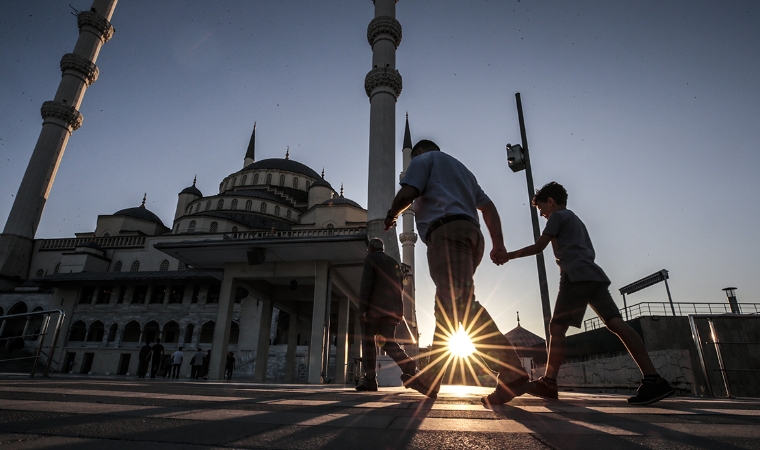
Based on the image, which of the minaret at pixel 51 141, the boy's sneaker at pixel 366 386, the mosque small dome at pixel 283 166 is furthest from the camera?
the mosque small dome at pixel 283 166

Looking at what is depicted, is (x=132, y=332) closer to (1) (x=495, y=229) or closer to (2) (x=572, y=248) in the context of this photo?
(1) (x=495, y=229)

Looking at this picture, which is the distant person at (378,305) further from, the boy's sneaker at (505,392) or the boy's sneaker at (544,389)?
the boy's sneaker at (505,392)

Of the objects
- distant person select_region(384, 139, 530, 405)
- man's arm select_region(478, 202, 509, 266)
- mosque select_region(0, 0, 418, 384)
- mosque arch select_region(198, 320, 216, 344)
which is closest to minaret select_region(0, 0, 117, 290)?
mosque select_region(0, 0, 418, 384)

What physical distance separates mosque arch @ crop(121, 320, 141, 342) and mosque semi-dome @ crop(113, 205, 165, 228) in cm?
1338

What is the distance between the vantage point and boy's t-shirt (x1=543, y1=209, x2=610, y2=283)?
323 cm

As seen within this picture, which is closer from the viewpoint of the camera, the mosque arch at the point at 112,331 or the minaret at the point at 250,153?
the mosque arch at the point at 112,331

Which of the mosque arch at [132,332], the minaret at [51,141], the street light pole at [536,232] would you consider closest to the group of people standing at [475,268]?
the street light pole at [536,232]

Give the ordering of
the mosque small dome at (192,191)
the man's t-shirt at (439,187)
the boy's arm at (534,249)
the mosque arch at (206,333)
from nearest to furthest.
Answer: the man's t-shirt at (439,187) < the boy's arm at (534,249) < the mosque arch at (206,333) < the mosque small dome at (192,191)

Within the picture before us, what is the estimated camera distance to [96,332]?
29078 millimetres

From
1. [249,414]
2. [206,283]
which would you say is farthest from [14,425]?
[206,283]

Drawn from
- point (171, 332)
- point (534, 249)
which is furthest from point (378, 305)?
point (171, 332)

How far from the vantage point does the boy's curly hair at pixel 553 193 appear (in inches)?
143

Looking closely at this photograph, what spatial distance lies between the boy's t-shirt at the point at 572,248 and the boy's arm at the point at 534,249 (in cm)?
5

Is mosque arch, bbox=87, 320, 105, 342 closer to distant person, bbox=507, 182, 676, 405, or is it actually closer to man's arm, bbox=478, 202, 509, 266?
man's arm, bbox=478, 202, 509, 266
